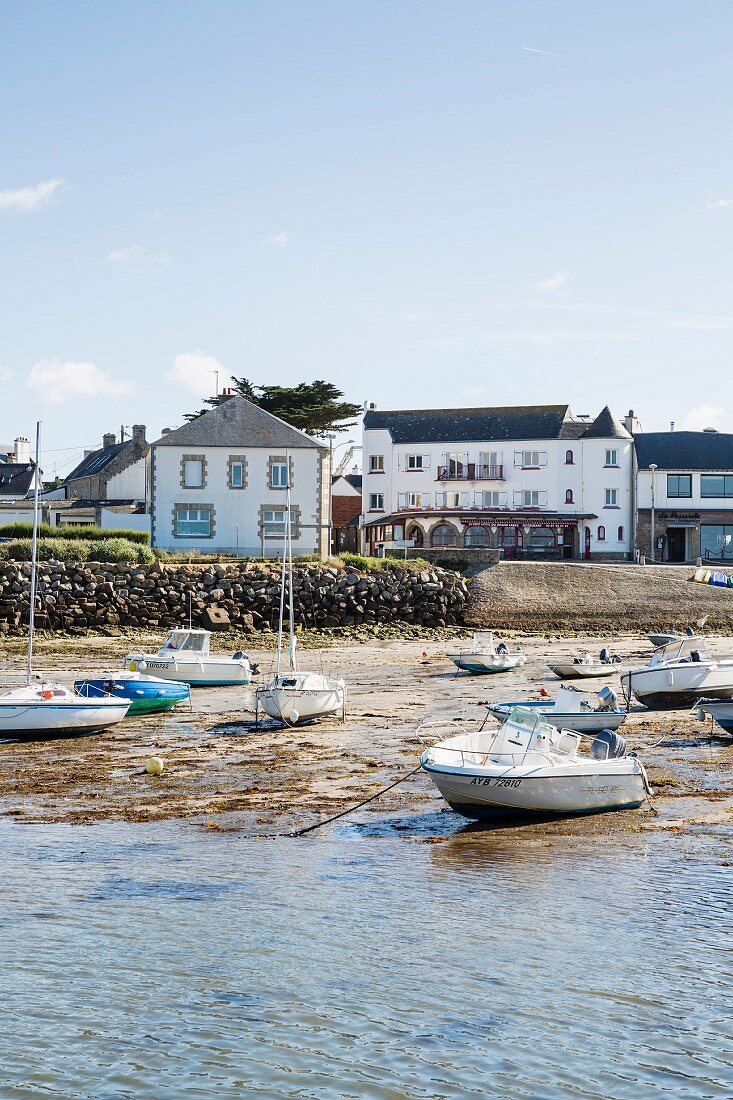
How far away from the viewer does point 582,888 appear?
12.5m

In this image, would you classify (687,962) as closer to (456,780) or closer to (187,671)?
(456,780)

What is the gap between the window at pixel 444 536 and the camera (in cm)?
6931

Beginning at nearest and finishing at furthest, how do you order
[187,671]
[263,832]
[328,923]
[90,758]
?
[328,923] → [263,832] → [90,758] → [187,671]

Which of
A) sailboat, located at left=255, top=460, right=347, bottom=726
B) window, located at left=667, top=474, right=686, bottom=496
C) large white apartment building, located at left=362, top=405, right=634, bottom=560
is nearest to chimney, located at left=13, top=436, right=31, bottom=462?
large white apartment building, located at left=362, top=405, right=634, bottom=560

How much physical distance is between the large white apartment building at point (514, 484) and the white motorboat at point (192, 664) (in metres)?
37.9

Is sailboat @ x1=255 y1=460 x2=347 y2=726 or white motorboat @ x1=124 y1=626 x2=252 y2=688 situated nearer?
sailboat @ x1=255 y1=460 x2=347 y2=726

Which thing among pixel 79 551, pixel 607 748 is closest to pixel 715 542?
pixel 79 551

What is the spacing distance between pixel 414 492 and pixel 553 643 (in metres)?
28.9

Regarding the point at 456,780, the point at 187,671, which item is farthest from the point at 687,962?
the point at 187,671

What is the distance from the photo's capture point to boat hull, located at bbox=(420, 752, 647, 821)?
15281mm

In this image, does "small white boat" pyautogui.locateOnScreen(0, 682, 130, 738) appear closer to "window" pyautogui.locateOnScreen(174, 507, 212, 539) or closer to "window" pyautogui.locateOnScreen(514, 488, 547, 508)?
"window" pyautogui.locateOnScreen(174, 507, 212, 539)

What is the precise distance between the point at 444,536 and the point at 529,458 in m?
7.49

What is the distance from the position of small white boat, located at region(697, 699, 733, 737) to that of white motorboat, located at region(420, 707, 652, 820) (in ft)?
23.3

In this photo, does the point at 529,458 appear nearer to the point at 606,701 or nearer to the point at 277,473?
the point at 277,473
